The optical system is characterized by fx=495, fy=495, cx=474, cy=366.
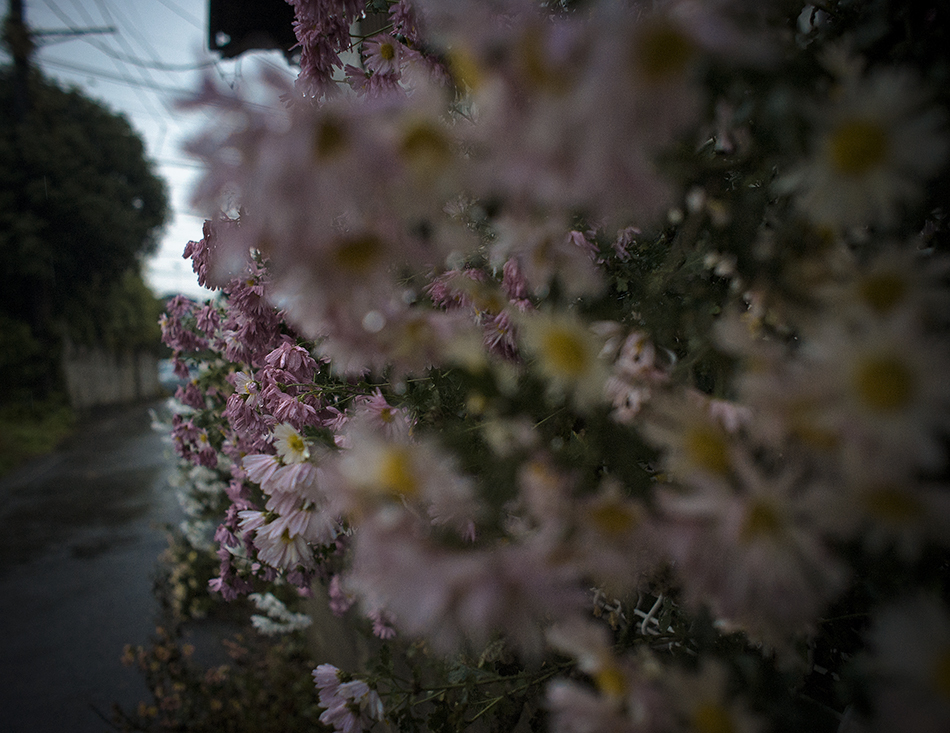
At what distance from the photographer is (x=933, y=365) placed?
0.99ft

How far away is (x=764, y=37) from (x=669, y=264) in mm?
317

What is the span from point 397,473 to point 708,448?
24 cm

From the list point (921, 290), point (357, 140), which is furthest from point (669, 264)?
point (357, 140)

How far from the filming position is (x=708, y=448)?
1.18 feet

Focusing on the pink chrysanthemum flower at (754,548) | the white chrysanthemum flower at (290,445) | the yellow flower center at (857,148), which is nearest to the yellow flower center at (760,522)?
the pink chrysanthemum flower at (754,548)

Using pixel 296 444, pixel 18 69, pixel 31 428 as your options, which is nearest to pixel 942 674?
pixel 296 444

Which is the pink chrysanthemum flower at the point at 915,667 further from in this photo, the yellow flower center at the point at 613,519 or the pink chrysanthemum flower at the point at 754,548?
the yellow flower center at the point at 613,519

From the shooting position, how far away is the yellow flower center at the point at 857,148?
320 millimetres

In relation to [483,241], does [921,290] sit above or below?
below

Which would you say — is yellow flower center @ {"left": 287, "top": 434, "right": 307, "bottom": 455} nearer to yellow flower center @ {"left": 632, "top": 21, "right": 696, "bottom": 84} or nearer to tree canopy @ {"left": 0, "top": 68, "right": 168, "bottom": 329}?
yellow flower center @ {"left": 632, "top": 21, "right": 696, "bottom": 84}

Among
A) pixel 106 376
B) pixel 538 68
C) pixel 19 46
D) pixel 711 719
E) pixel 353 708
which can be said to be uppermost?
pixel 19 46

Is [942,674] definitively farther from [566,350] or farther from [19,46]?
[19,46]

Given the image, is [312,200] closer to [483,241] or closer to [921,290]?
[921,290]

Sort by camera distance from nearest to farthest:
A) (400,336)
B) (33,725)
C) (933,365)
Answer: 1. (933,365)
2. (400,336)
3. (33,725)
